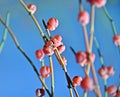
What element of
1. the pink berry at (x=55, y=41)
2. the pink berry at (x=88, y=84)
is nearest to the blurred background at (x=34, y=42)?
the pink berry at (x=55, y=41)

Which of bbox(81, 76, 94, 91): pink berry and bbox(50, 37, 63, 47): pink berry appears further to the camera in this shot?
bbox(50, 37, 63, 47): pink berry

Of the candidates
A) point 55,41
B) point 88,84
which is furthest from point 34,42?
point 88,84

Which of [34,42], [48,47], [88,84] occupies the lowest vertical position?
[88,84]

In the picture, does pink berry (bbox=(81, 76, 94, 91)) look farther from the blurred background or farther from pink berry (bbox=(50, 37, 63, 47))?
the blurred background

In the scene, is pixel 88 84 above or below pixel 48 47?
below

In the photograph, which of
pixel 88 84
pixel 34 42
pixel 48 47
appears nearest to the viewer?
pixel 88 84

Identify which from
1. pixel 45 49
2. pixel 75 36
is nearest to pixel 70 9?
pixel 75 36

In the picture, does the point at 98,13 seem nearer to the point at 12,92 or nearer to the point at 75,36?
the point at 75,36

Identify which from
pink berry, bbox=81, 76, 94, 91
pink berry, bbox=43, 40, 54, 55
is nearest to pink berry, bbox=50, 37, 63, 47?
pink berry, bbox=43, 40, 54, 55

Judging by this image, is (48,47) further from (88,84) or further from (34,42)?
(34,42)

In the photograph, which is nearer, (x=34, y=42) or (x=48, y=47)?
(x=48, y=47)
